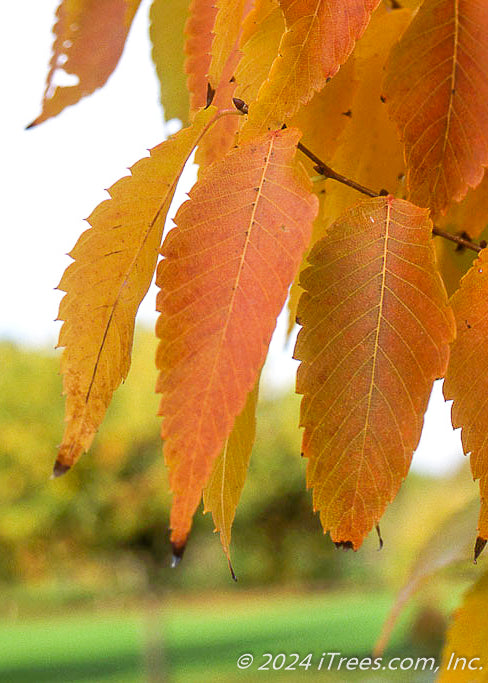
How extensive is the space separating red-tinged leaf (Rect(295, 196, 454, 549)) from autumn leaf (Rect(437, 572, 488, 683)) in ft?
0.93

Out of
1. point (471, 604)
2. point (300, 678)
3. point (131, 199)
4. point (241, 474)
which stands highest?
point (131, 199)

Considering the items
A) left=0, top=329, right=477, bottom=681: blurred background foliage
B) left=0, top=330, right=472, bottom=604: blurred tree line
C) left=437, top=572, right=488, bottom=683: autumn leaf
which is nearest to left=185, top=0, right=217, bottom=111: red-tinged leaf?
left=437, top=572, right=488, bottom=683: autumn leaf

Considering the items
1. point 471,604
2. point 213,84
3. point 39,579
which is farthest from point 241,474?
point 39,579

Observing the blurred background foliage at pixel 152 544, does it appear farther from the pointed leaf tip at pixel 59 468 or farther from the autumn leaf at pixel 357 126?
the pointed leaf tip at pixel 59 468

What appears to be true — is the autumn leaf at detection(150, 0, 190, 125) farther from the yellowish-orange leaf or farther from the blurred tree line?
the blurred tree line

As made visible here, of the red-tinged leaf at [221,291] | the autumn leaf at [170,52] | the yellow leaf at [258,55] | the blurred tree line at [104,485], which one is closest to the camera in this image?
the red-tinged leaf at [221,291]

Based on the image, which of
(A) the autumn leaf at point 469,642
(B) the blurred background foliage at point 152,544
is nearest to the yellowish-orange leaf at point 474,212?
(A) the autumn leaf at point 469,642

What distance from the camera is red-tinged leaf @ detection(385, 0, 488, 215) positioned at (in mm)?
368

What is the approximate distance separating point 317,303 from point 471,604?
0.36 metres

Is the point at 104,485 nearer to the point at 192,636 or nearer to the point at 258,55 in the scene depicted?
the point at 192,636

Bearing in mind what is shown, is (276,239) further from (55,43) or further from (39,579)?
(39,579)

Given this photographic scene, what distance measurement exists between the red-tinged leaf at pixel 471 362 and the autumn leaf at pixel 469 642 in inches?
11.0

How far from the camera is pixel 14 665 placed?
50.4 feet

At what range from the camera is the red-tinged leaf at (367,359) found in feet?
1.11
